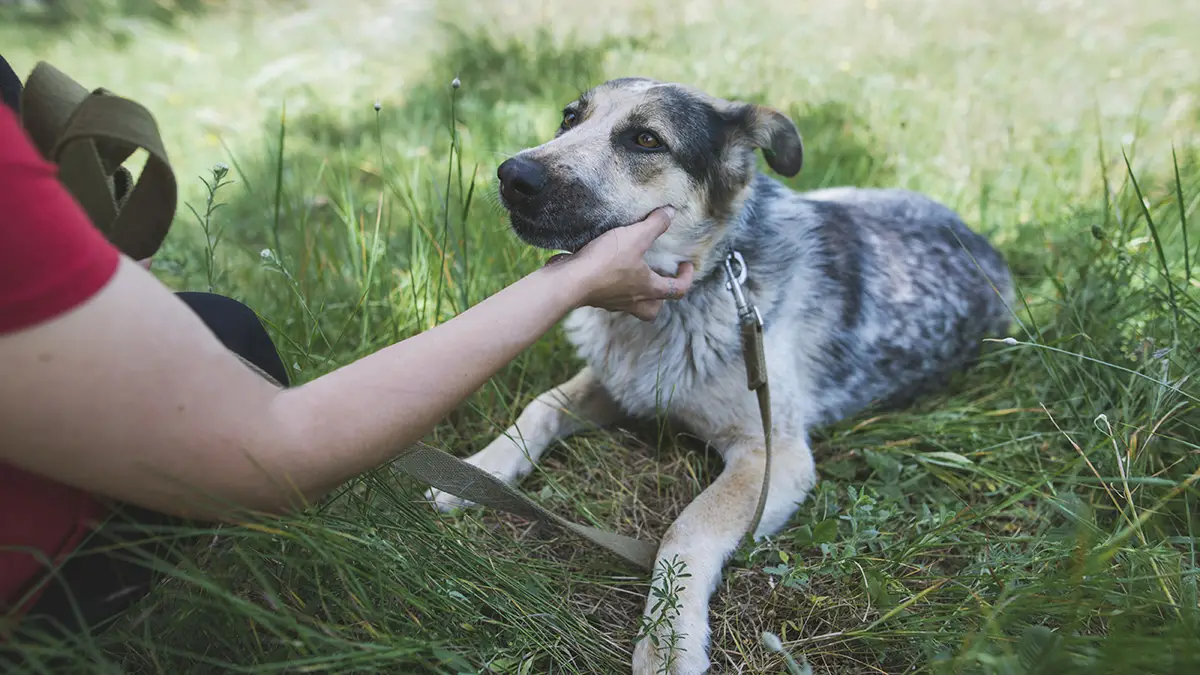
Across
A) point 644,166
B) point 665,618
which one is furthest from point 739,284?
point 665,618

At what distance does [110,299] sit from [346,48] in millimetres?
8084

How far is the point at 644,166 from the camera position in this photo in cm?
265

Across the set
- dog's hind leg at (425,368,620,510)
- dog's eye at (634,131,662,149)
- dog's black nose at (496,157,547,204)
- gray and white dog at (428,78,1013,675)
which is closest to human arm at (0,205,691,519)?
dog's black nose at (496,157,547,204)

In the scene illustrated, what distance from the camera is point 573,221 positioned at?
241 cm

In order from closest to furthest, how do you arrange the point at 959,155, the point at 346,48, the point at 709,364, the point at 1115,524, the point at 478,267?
the point at 1115,524 < the point at 709,364 < the point at 478,267 < the point at 959,155 < the point at 346,48

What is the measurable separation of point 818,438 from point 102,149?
8.60ft

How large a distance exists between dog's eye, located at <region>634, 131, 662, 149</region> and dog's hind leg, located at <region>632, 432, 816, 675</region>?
1.14 meters

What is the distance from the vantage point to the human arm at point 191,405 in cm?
108

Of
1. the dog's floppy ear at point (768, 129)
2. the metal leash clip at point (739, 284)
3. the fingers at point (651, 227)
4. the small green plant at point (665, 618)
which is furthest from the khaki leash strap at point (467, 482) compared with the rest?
the dog's floppy ear at point (768, 129)

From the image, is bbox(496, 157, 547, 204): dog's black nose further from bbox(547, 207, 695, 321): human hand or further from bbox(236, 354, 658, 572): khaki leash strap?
bbox(236, 354, 658, 572): khaki leash strap

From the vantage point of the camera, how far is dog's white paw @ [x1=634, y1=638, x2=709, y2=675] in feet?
6.34

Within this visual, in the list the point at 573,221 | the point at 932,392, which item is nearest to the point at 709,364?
the point at 573,221

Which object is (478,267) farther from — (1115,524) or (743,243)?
(1115,524)

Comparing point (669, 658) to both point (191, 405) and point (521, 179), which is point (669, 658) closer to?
point (191, 405)
